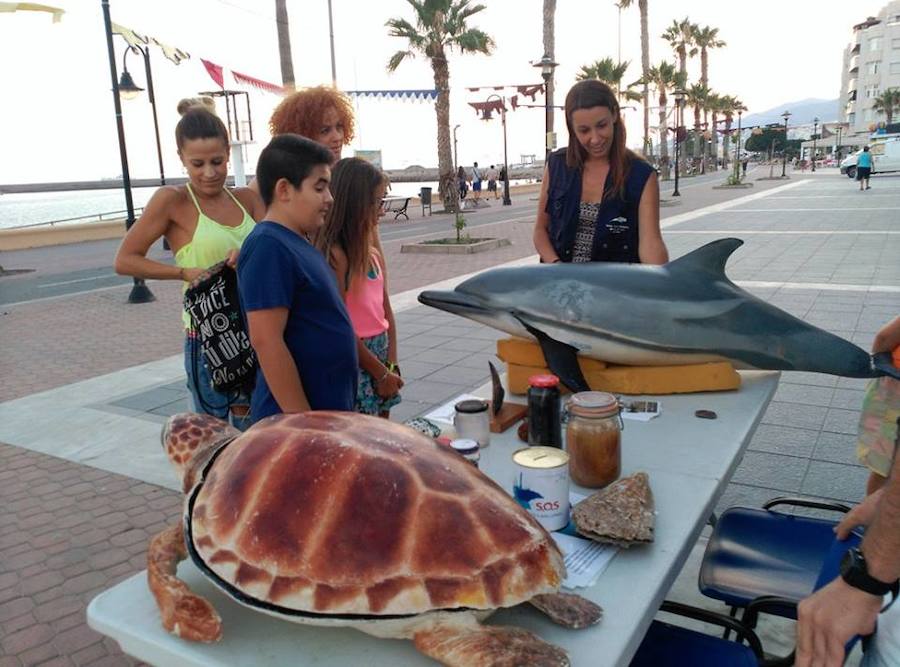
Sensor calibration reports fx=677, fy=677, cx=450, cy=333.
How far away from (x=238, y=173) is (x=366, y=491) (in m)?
15.3

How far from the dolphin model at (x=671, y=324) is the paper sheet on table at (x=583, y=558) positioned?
3.20 ft

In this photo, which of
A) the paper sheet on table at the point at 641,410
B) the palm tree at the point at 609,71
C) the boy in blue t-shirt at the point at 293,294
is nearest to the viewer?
the boy in blue t-shirt at the point at 293,294

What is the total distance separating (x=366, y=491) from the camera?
1.18 metres

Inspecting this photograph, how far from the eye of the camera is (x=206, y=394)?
2.56 metres

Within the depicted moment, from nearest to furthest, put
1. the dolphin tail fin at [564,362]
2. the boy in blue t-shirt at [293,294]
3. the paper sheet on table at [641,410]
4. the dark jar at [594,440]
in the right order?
1. the dark jar at [594,440]
2. the boy in blue t-shirt at [293,294]
3. the paper sheet on table at [641,410]
4. the dolphin tail fin at [564,362]

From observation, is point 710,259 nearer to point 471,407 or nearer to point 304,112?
point 471,407

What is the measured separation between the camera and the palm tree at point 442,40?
22.2 metres

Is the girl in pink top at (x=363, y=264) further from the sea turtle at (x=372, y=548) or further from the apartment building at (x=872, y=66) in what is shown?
the apartment building at (x=872, y=66)

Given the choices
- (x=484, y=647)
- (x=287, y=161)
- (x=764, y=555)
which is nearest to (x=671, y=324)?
(x=764, y=555)

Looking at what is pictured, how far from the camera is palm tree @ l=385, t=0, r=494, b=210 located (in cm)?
2217

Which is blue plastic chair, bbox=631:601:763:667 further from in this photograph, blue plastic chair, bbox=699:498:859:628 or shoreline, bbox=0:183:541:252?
shoreline, bbox=0:183:541:252

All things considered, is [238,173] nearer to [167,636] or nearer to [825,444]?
[825,444]

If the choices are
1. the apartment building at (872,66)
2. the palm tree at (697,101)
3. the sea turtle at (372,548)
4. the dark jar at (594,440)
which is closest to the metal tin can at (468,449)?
the dark jar at (594,440)

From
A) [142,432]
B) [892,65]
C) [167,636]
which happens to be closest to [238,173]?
[142,432]
